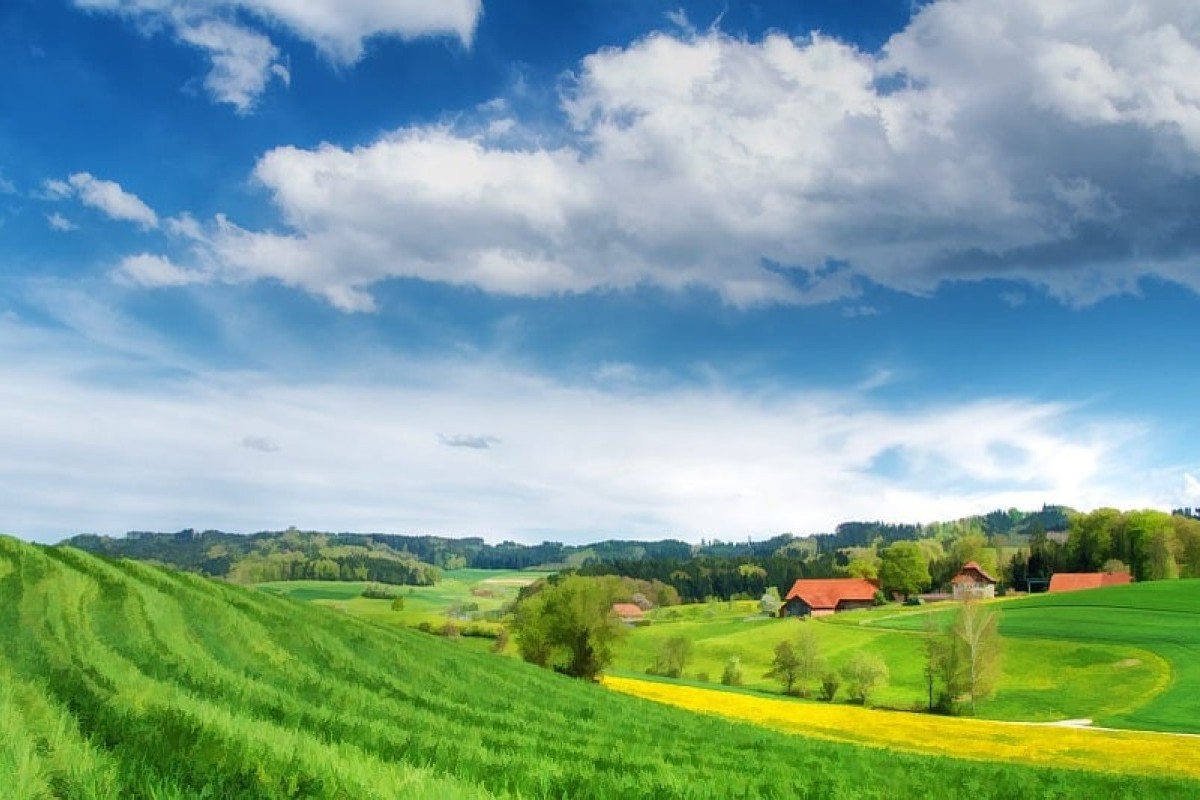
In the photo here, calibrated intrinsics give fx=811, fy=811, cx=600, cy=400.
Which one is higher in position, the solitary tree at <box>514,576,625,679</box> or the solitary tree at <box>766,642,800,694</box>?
the solitary tree at <box>514,576,625,679</box>

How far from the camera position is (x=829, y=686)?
91.7 meters

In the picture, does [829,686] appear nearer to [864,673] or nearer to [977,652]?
[864,673]

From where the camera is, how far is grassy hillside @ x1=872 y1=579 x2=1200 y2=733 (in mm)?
76938

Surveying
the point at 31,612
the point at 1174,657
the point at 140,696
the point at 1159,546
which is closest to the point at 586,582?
the point at 31,612

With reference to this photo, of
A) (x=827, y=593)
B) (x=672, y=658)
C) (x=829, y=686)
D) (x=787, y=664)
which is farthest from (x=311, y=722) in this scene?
(x=827, y=593)

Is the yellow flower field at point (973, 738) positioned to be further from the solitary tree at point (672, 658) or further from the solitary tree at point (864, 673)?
the solitary tree at point (672, 658)

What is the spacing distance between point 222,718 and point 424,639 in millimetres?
31066

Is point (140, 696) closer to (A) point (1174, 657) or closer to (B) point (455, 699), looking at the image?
(B) point (455, 699)

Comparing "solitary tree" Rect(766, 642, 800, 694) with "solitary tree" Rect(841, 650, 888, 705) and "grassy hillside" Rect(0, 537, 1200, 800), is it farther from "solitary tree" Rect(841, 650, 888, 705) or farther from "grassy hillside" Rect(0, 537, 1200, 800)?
"grassy hillside" Rect(0, 537, 1200, 800)

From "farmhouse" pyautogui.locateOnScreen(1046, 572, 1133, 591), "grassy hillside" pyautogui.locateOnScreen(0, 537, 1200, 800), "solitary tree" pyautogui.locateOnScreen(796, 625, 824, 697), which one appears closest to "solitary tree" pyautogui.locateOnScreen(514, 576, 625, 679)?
"grassy hillside" pyautogui.locateOnScreen(0, 537, 1200, 800)

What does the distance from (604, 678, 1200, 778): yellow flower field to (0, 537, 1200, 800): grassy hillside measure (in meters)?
14.8

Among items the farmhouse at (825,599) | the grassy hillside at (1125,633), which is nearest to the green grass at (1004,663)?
the grassy hillside at (1125,633)

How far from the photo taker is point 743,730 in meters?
33.8

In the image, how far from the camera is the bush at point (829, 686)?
301 ft
